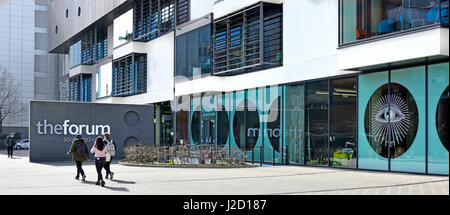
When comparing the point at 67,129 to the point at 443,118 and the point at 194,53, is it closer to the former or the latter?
the point at 194,53

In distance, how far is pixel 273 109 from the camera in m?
24.1

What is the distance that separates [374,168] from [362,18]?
516cm

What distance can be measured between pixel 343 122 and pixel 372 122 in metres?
1.40

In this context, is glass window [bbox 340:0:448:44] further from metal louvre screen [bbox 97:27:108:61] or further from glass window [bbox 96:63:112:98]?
metal louvre screen [bbox 97:27:108:61]

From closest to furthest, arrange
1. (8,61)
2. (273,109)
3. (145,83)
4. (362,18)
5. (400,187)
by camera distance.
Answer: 1. (400,187)
2. (362,18)
3. (273,109)
4. (145,83)
5. (8,61)

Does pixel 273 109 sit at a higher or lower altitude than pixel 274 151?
higher

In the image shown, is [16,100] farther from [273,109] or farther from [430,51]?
[430,51]

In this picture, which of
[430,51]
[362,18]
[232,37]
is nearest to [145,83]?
[232,37]

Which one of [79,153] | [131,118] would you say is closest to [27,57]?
[131,118]

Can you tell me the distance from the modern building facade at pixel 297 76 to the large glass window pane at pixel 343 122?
4 centimetres

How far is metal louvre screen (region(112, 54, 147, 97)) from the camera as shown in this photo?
3700 centimetres

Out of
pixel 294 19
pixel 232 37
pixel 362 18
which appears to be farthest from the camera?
pixel 232 37

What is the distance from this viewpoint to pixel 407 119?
17.4m

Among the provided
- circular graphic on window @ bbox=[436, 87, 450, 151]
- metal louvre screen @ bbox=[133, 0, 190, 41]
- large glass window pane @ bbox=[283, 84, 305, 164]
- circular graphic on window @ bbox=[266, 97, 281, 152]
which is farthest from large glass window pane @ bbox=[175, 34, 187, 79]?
circular graphic on window @ bbox=[436, 87, 450, 151]
